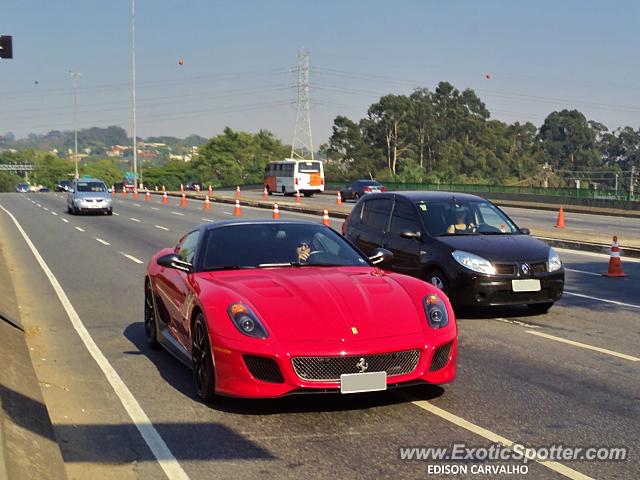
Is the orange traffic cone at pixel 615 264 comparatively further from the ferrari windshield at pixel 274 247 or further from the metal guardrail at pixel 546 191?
the metal guardrail at pixel 546 191

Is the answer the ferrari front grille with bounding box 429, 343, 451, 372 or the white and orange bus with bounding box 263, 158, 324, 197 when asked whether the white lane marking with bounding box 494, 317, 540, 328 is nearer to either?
the ferrari front grille with bounding box 429, 343, 451, 372

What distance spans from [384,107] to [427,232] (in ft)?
371

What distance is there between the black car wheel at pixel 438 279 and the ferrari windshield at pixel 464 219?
0.58 m

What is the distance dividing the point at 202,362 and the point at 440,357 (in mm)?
1792

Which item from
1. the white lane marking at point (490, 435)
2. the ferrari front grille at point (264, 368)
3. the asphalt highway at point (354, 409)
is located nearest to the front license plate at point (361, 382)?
the asphalt highway at point (354, 409)

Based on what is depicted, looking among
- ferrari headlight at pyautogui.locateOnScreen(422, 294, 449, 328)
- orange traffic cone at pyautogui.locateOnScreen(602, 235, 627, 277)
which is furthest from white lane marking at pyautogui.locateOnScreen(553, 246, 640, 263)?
ferrari headlight at pyautogui.locateOnScreen(422, 294, 449, 328)

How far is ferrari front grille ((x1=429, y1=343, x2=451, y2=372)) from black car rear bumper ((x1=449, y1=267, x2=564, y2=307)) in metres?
3.80

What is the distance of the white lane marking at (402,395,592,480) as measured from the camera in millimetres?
4883

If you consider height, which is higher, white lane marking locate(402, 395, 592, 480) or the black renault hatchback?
the black renault hatchback

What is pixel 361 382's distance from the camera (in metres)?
5.84

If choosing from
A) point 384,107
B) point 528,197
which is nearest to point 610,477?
point 528,197

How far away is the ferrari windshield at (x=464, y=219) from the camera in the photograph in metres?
11.2

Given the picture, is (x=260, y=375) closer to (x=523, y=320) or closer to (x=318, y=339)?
(x=318, y=339)

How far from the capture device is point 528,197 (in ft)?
169
